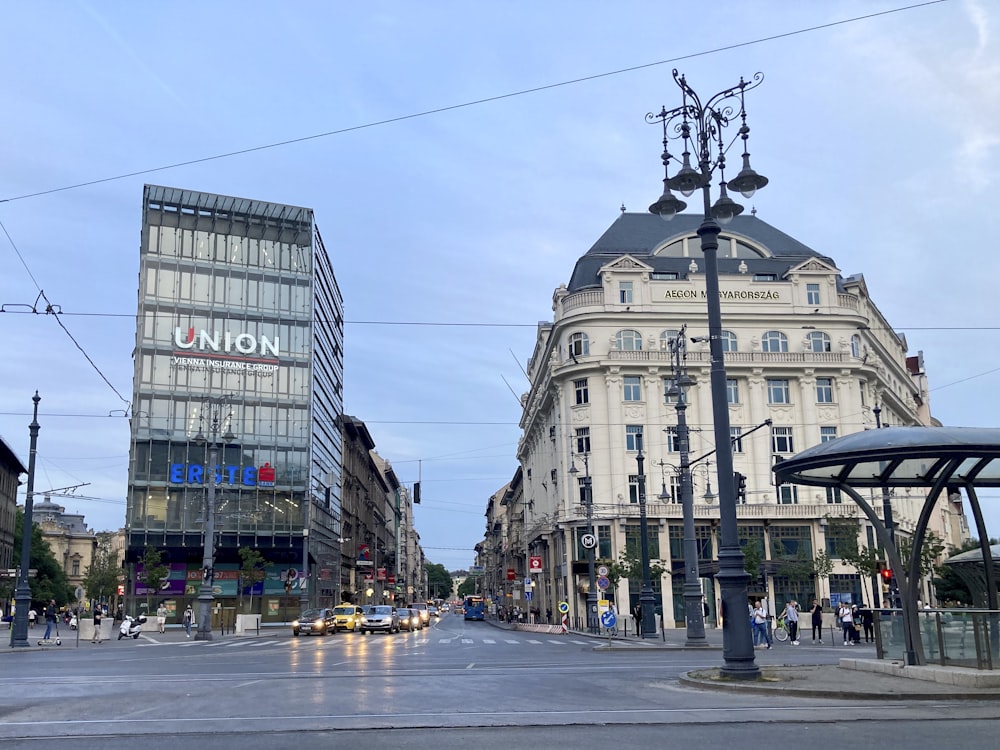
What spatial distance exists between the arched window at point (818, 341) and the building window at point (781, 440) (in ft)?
19.1

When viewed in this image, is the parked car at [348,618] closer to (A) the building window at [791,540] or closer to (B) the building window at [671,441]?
(B) the building window at [671,441]

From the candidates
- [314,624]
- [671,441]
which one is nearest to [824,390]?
[671,441]

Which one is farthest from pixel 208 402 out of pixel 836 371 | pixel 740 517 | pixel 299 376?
pixel 836 371

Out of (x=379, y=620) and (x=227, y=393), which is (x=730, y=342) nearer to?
(x=379, y=620)

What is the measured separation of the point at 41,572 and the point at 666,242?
274ft

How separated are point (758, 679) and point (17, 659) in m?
22.8

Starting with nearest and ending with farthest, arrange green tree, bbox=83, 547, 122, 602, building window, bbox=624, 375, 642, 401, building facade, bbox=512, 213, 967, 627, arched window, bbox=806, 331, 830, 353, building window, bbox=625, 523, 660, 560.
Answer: building window, bbox=625, 523, 660, 560
building facade, bbox=512, 213, 967, 627
building window, bbox=624, 375, 642, 401
arched window, bbox=806, 331, 830, 353
green tree, bbox=83, 547, 122, 602

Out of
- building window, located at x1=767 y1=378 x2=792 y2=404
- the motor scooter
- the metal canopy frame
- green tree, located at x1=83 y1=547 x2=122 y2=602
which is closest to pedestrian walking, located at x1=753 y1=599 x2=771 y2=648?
the metal canopy frame

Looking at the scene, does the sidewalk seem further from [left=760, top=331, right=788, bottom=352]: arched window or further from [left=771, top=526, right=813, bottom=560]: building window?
[left=760, top=331, right=788, bottom=352]: arched window

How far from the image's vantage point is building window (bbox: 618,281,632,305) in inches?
2477

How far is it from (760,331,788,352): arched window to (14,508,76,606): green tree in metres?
77.2

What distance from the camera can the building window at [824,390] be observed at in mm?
63094

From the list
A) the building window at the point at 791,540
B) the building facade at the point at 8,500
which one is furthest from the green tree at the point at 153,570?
the building window at the point at 791,540

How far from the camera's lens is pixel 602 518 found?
59906 mm
